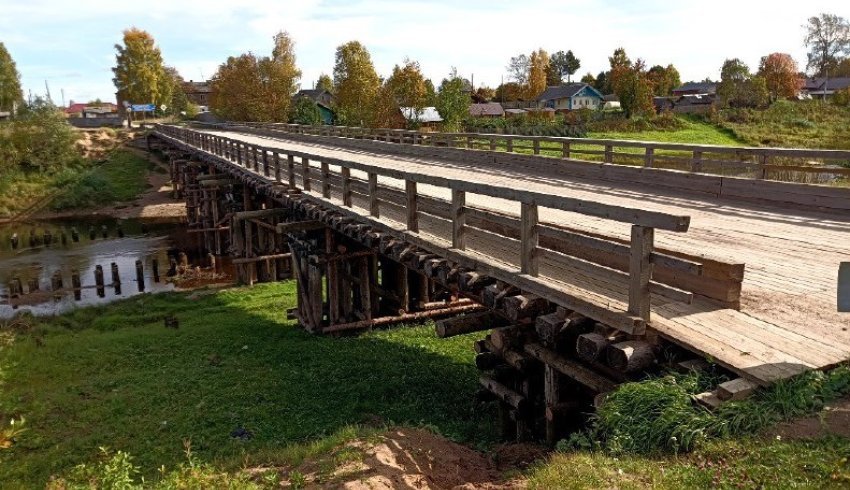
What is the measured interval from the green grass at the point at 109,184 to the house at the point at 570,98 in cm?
4571

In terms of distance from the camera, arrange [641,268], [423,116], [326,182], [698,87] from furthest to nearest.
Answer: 1. [698,87]
2. [423,116]
3. [326,182]
4. [641,268]

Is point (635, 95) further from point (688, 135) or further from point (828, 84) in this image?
point (828, 84)

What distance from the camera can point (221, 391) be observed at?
Answer: 1224cm

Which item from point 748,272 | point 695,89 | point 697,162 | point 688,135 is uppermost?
point 695,89

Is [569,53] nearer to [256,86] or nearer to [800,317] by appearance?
[256,86]

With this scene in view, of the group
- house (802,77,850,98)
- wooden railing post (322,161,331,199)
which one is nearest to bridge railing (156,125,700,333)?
wooden railing post (322,161,331,199)

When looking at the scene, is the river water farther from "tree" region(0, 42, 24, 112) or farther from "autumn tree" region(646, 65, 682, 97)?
"autumn tree" region(646, 65, 682, 97)

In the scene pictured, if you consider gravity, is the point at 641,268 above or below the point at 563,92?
below

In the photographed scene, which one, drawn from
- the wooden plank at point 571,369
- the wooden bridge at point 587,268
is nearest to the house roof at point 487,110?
the wooden bridge at point 587,268

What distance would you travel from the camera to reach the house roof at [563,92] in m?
80.8

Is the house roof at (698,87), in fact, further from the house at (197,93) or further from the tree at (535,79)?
the house at (197,93)

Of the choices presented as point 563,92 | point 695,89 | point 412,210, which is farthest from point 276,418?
point 695,89

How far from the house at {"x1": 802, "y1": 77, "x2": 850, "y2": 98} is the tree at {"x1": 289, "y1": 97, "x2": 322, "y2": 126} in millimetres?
56046

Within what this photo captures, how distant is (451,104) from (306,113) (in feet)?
52.0
